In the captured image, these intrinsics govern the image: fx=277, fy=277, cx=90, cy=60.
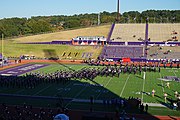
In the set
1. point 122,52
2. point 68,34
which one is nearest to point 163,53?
point 122,52

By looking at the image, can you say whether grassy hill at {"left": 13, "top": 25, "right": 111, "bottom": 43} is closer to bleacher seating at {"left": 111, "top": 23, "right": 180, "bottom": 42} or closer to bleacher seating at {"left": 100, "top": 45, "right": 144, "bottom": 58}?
bleacher seating at {"left": 111, "top": 23, "right": 180, "bottom": 42}

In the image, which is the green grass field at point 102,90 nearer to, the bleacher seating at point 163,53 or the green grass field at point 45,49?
the bleacher seating at point 163,53

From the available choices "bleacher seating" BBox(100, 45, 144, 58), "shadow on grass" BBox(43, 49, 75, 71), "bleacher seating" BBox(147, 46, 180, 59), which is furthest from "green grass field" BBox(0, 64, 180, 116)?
"shadow on grass" BBox(43, 49, 75, 71)

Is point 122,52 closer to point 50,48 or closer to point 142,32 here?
point 142,32

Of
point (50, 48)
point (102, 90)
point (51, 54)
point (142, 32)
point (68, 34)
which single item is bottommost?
point (102, 90)

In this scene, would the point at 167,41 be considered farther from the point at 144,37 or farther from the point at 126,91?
the point at 126,91

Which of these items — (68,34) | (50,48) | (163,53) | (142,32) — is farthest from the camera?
(68,34)

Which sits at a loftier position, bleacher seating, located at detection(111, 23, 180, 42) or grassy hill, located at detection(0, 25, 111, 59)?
bleacher seating, located at detection(111, 23, 180, 42)

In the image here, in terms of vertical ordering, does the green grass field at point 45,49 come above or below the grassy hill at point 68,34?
below

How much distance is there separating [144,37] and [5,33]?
44609mm

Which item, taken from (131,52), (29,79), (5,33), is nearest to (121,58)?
(131,52)

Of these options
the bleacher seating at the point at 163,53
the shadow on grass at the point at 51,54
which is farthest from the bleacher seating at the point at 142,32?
the shadow on grass at the point at 51,54

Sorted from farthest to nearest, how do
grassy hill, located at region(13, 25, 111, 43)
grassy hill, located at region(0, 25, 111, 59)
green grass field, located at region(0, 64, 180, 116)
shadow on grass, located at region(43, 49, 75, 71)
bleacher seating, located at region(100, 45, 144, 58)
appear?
1. grassy hill, located at region(13, 25, 111, 43)
2. grassy hill, located at region(0, 25, 111, 59)
3. shadow on grass, located at region(43, 49, 75, 71)
4. bleacher seating, located at region(100, 45, 144, 58)
5. green grass field, located at region(0, 64, 180, 116)

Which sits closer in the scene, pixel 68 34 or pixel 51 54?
pixel 51 54
